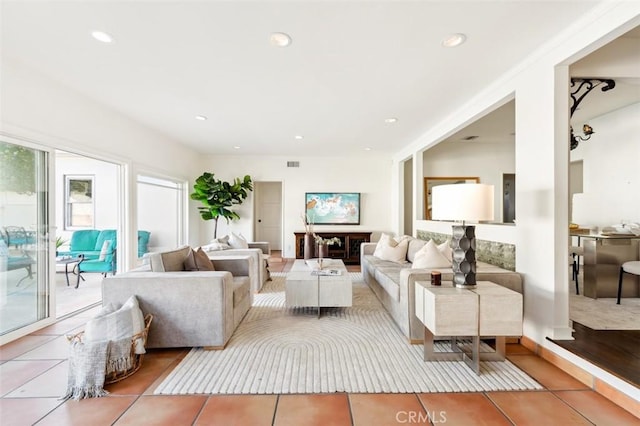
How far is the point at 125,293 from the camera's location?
2.29 metres

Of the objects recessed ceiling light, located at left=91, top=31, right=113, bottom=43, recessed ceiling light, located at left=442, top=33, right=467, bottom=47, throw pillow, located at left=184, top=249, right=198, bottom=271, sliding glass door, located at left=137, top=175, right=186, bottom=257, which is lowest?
throw pillow, located at left=184, top=249, right=198, bottom=271

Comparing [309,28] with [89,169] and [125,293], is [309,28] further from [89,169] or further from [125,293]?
[89,169]

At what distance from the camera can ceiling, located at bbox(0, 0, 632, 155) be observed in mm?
1862

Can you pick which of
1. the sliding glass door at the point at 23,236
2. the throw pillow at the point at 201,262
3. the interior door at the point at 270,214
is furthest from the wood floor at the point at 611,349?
the interior door at the point at 270,214

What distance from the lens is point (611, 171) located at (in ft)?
14.0

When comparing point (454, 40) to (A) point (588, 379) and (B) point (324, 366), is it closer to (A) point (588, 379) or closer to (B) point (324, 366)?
(A) point (588, 379)

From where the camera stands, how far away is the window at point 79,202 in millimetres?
5609

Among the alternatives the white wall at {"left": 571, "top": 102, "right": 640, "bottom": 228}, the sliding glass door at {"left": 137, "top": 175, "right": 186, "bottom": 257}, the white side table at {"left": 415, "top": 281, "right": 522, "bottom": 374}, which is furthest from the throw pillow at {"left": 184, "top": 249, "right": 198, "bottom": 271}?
the white wall at {"left": 571, "top": 102, "right": 640, "bottom": 228}

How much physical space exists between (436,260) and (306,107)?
242 centimetres

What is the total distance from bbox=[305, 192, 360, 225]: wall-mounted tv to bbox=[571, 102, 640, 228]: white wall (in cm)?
407

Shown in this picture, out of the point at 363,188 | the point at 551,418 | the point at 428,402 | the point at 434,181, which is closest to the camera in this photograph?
the point at 551,418

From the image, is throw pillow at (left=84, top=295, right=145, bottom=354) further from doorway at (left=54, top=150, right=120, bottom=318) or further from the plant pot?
doorway at (left=54, top=150, right=120, bottom=318)

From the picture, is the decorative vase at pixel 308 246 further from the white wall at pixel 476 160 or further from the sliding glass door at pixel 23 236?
the white wall at pixel 476 160

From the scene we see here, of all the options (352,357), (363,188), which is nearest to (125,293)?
(352,357)
